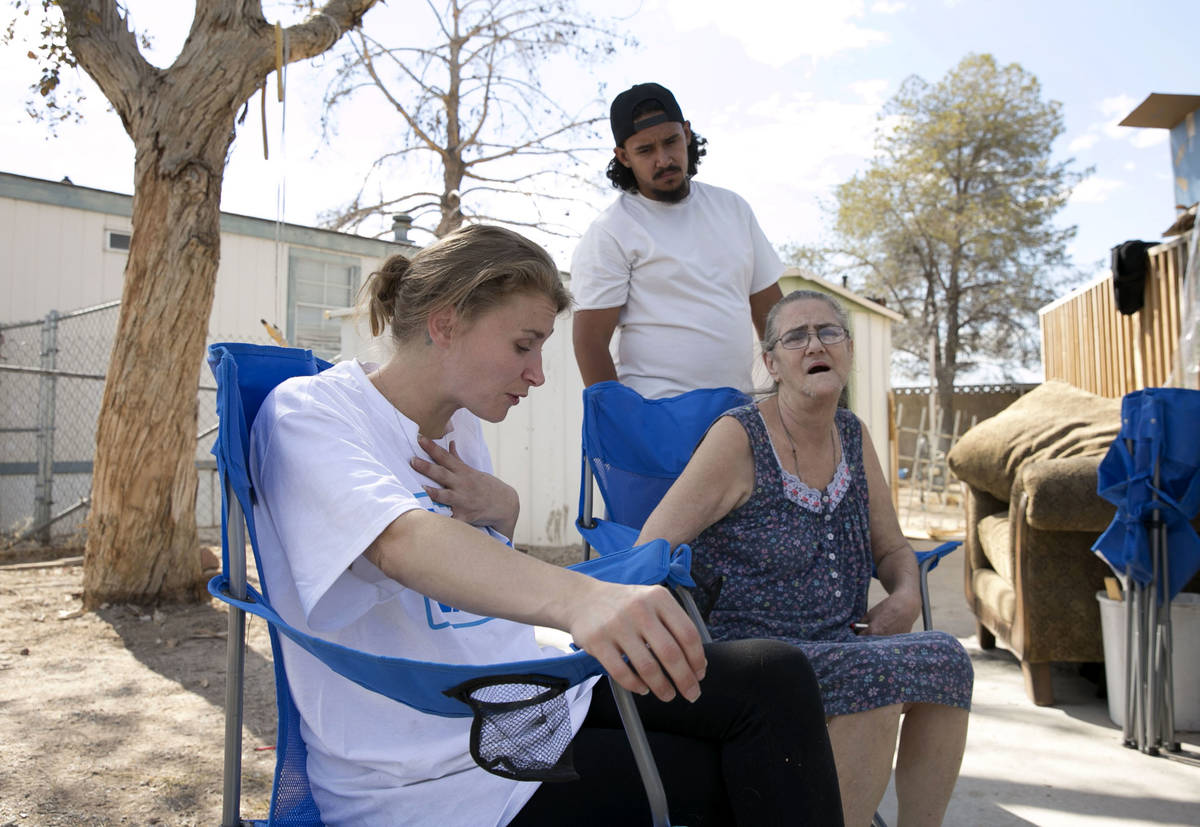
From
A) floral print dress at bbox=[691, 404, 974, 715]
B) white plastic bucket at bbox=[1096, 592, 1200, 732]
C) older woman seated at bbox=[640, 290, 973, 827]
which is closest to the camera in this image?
older woman seated at bbox=[640, 290, 973, 827]

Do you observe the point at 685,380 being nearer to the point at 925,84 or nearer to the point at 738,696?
the point at 738,696

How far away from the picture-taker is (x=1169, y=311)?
4699 mm

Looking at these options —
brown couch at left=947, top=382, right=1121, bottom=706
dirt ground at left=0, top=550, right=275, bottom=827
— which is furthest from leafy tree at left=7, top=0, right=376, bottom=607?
brown couch at left=947, top=382, right=1121, bottom=706

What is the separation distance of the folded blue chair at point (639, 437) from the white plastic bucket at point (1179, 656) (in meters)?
1.15

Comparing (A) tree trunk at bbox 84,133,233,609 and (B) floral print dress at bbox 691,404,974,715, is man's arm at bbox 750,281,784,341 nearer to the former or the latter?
(B) floral print dress at bbox 691,404,974,715

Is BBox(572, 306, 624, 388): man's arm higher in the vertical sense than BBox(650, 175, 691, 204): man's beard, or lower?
lower

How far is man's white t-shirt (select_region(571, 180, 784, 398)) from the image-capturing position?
103 inches

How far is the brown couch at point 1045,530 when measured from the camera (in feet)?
10.4

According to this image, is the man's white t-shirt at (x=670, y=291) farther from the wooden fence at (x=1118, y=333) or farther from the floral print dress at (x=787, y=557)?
the wooden fence at (x=1118, y=333)

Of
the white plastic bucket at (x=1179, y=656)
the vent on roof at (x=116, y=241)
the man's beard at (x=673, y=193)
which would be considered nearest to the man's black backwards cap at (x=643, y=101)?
the man's beard at (x=673, y=193)

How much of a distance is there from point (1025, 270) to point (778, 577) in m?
21.3

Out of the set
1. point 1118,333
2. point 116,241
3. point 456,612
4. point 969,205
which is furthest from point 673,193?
point 969,205

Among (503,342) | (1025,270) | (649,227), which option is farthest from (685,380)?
(1025,270)

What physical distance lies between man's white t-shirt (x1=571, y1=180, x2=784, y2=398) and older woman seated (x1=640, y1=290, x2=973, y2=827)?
1.42 feet
